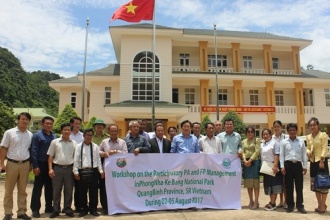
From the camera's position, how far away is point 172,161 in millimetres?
5910

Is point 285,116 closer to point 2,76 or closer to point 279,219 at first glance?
point 279,219

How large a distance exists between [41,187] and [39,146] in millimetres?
796

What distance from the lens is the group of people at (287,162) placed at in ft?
19.3

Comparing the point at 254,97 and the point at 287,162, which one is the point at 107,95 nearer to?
the point at 254,97

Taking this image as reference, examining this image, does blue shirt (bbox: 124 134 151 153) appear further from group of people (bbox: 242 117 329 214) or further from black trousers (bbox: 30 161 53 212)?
group of people (bbox: 242 117 329 214)

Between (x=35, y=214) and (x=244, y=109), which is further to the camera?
(x=244, y=109)

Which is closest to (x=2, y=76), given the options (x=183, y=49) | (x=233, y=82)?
(x=183, y=49)

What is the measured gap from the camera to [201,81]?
2256 centimetres

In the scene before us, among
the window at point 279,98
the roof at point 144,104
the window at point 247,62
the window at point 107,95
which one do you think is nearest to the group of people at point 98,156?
the roof at point 144,104

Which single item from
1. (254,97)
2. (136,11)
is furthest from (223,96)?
(136,11)

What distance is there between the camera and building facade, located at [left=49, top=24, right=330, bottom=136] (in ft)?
68.5

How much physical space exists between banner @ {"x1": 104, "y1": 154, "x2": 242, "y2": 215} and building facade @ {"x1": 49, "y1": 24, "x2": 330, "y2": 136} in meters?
13.1

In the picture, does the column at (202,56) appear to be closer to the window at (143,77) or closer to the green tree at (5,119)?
the window at (143,77)

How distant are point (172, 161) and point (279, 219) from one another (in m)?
2.18
